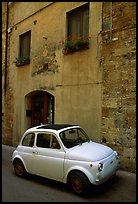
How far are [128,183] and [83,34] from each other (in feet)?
17.2

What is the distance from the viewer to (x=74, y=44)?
7.54 meters

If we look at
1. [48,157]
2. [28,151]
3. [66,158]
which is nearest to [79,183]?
[66,158]

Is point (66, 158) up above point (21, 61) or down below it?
below

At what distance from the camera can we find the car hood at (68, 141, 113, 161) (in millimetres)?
4657

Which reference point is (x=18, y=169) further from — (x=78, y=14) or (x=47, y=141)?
(x=78, y=14)

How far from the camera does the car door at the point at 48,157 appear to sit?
494cm

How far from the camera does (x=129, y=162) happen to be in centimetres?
614

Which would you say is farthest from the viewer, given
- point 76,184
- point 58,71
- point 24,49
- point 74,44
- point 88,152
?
point 24,49

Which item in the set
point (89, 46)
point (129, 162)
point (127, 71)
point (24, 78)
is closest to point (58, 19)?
point (89, 46)

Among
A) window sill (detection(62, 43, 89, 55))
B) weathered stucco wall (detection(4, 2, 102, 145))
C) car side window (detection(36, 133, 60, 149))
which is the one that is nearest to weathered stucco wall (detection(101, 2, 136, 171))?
weathered stucco wall (detection(4, 2, 102, 145))

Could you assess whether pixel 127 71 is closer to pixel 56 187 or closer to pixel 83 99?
pixel 83 99

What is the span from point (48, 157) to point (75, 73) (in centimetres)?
355

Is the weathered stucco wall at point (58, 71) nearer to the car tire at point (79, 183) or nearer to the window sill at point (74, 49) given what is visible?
the window sill at point (74, 49)

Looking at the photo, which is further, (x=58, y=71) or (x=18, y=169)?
(x=58, y=71)
